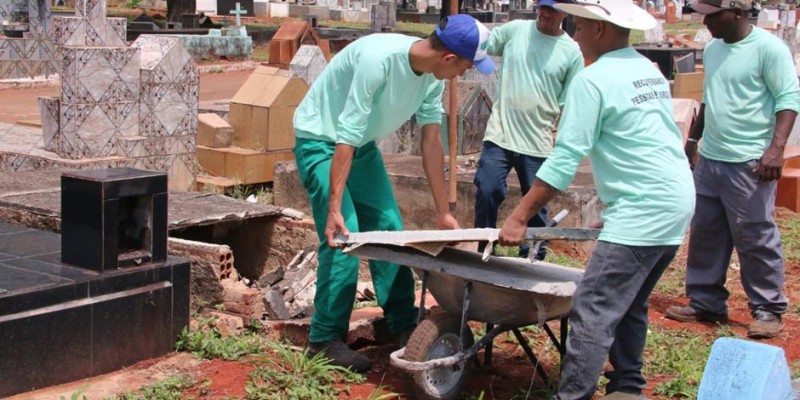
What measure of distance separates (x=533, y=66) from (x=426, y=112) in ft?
5.18

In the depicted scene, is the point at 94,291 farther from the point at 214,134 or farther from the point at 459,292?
the point at 214,134

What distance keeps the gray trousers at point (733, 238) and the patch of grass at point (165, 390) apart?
3026 mm

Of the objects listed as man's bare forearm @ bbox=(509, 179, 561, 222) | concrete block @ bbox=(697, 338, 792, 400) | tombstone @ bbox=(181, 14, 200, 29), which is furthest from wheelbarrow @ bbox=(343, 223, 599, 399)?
tombstone @ bbox=(181, 14, 200, 29)

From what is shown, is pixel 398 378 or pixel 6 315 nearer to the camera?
pixel 6 315

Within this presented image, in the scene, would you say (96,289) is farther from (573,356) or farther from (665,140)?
(665,140)

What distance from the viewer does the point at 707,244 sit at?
19.5 ft

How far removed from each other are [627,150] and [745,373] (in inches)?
37.0

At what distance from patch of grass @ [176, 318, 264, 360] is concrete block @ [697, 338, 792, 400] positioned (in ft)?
7.32

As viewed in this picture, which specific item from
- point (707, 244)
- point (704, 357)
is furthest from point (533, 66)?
point (704, 357)

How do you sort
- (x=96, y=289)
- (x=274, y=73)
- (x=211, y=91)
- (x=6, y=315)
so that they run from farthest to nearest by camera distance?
(x=211, y=91)
(x=274, y=73)
(x=96, y=289)
(x=6, y=315)

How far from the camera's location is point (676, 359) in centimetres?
513

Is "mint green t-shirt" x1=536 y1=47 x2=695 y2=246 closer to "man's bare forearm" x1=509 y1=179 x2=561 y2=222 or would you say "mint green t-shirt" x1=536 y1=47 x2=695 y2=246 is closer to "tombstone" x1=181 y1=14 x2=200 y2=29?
"man's bare forearm" x1=509 y1=179 x2=561 y2=222

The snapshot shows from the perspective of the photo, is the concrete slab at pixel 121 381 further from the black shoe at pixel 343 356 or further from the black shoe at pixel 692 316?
the black shoe at pixel 692 316

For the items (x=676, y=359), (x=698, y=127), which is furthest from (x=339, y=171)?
(x=698, y=127)
